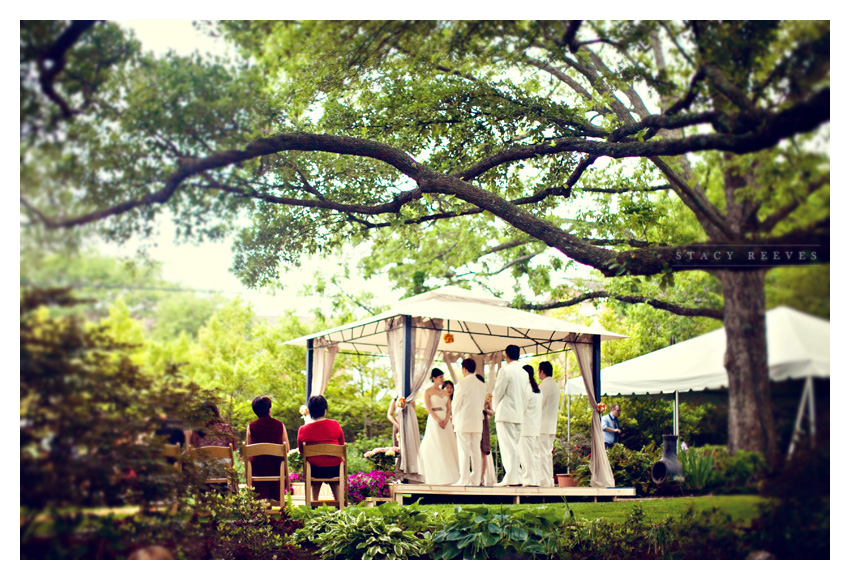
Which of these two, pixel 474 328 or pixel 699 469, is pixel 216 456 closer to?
pixel 699 469

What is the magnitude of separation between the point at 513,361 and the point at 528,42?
401cm

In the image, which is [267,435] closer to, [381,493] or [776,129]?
[381,493]

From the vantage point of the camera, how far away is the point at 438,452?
32.7 ft

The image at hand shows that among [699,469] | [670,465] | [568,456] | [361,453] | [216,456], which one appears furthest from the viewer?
[361,453]

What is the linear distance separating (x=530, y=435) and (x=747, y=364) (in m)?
3.42

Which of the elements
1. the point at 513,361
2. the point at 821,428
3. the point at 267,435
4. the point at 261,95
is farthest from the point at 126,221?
the point at 821,428

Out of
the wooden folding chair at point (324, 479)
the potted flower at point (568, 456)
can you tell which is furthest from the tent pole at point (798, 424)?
the potted flower at point (568, 456)

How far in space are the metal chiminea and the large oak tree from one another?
281 centimetres

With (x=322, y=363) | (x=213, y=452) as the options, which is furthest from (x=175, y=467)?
(x=322, y=363)

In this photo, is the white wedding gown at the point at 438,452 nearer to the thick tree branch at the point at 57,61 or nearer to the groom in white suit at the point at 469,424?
the groom in white suit at the point at 469,424

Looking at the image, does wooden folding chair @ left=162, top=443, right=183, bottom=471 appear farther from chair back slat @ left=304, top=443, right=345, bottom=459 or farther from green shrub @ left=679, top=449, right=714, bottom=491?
green shrub @ left=679, top=449, right=714, bottom=491

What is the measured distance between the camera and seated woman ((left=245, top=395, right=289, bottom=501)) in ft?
24.4

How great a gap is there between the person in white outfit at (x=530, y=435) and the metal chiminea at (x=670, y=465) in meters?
2.11

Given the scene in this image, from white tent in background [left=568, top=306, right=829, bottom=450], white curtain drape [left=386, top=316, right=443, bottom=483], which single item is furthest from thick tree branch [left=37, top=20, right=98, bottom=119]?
white tent in background [left=568, top=306, right=829, bottom=450]
